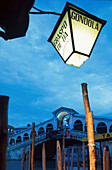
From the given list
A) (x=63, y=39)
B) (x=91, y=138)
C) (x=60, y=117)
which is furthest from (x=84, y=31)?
(x=60, y=117)

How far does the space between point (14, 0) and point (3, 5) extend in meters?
0.11

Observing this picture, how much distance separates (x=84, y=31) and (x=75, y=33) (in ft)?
0.53

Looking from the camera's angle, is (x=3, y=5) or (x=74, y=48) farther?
(x=74, y=48)

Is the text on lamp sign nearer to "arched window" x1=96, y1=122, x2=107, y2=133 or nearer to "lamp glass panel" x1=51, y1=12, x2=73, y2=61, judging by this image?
"lamp glass panel" x1=51, y1=12, x2=73, y2=61

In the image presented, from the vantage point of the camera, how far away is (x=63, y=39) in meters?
2.22

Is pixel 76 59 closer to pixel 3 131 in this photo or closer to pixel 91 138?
pixel 91 138

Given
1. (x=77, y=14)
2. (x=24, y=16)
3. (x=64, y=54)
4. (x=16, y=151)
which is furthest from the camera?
(x=16, y=151)

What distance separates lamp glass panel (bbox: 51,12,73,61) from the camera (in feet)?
6.89

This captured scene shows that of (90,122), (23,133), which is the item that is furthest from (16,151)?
(90,122)

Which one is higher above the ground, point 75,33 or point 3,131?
point 75,33

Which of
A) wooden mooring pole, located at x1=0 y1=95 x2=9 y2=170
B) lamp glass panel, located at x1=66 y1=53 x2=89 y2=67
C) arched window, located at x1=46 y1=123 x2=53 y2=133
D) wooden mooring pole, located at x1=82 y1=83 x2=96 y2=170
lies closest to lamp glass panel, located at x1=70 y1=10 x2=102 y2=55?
lamp glass panel, located at x1=66 y1=53 x2=89 y2=67

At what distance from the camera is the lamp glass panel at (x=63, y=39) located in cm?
210

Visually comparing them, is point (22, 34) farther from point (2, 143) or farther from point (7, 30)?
point (2, 143)

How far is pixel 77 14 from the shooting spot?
6.84 ft
